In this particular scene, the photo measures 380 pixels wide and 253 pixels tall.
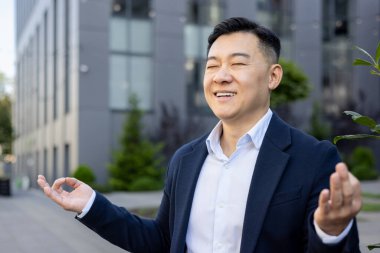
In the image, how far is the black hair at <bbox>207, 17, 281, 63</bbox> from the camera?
2287 millimetres

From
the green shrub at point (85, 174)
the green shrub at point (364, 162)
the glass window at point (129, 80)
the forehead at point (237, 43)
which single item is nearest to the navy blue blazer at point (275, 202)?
the forehead at point (237, 43)

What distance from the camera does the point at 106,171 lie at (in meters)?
26.6

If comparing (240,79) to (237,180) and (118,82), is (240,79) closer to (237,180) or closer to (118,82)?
(237,180)

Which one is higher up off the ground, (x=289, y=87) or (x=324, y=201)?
(x=289, y=87)

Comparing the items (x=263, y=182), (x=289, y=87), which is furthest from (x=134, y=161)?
(x=263, y=182)

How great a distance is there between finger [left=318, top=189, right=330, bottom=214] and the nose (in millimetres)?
747

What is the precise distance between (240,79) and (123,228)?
33.2 inches

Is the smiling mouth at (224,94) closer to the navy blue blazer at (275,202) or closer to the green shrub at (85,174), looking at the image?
the navy blue blazer at (275,202)

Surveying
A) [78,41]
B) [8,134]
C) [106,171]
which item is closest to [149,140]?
[106,171]

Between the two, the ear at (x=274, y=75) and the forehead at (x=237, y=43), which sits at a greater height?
the forehead at (x=237, y=43)

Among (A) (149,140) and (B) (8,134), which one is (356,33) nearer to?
(A) (149,140)

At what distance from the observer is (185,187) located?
238 cm

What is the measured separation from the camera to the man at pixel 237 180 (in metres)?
2.05

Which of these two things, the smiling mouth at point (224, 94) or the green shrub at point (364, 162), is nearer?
the smiling mouth at point (224, 94)
